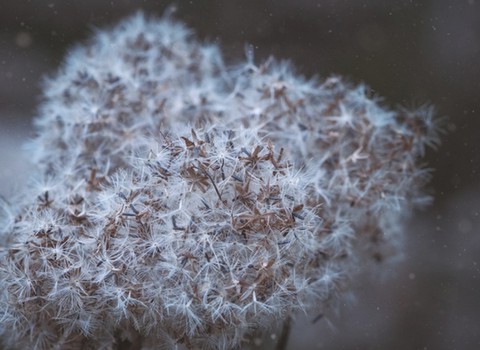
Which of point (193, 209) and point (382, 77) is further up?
point (382, 77)

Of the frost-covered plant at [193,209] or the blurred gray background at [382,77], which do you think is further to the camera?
the blurred gray background at [382,77]

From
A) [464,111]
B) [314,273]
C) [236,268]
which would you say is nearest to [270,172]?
[236,268]

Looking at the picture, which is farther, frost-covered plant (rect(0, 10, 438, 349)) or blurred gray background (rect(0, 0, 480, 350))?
blurred gray background (rect(0, 0, 480, 350))

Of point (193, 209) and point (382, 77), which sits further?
point (382, 77)
